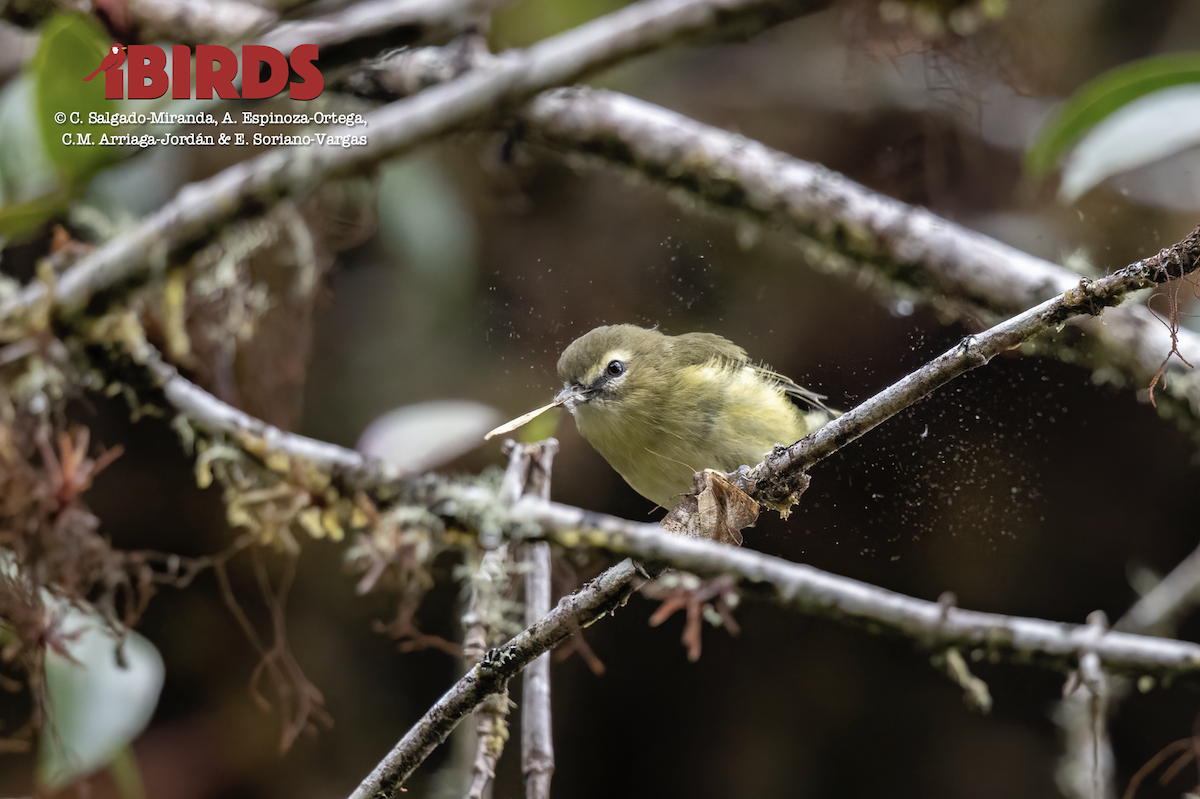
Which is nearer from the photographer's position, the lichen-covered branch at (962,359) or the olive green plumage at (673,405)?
the lichen-covered branch at (962,359)

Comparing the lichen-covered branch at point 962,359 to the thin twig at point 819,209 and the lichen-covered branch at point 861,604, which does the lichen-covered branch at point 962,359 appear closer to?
the lichen-covered branch at point 861,604

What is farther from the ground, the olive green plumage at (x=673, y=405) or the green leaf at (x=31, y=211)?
the olive green plumage at (x=673, y=405)

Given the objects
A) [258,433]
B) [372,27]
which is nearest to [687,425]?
[258,433]

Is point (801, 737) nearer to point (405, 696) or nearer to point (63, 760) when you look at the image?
point (405, 696)

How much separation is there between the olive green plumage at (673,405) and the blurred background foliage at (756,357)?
0.02 metres

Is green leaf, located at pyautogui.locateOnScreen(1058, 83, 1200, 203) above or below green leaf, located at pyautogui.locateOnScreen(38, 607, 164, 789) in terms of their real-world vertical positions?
above

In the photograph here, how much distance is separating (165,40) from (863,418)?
1.16 metres

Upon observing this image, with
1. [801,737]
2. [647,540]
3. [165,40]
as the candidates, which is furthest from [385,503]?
[165,40]

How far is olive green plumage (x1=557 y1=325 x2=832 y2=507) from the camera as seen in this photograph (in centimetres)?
52

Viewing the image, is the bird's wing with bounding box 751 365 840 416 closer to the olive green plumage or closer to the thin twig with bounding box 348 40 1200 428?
the olive green plumage

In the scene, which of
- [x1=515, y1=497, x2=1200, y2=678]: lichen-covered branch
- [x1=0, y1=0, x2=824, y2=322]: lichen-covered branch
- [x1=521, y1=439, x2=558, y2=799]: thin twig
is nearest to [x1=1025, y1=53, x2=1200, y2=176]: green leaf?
[x1=0, y1=0, x2=824, y2=322]: lichen-covered branch

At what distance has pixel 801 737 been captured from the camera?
1035mm

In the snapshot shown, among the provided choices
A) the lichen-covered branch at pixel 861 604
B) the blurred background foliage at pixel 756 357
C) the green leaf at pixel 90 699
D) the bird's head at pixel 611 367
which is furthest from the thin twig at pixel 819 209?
the green leaf at pixel 90 699

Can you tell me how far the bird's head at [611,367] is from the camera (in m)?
0.52
